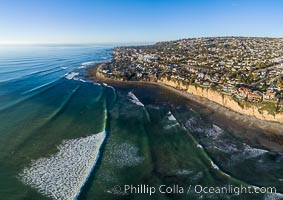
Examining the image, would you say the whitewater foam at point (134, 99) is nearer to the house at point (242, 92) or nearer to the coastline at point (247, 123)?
the coastline at point (247, 123)

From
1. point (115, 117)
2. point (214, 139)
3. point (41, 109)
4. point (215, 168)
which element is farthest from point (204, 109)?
point (41, 109)

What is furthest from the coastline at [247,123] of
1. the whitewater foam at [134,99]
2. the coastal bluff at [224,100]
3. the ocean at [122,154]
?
the whitewater foam at [134,99]

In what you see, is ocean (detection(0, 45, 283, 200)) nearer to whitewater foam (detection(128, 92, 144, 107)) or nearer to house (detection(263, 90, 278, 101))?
whitewater foam (detection(128, 92, 144, 107))

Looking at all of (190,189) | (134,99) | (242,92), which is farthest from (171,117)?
(190,189)

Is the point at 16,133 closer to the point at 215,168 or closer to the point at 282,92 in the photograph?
the point at 215,168

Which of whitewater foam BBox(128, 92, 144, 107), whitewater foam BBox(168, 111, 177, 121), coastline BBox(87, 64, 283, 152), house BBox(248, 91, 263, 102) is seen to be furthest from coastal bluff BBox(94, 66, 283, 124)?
whitewater foam BBox(128, 92, 144, 107)

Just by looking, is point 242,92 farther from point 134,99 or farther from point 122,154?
point 122,154
